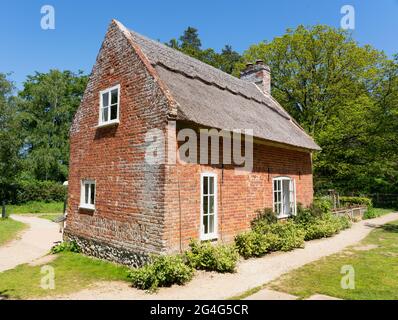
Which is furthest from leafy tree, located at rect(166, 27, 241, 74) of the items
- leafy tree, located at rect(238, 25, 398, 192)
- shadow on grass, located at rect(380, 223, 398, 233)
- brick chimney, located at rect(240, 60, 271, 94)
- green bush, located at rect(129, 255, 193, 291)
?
→ green bush, located at rect(129, 255, 193, 291)

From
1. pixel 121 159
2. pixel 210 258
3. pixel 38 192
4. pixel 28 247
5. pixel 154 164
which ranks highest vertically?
pixel 121 159

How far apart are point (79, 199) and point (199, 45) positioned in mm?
43359

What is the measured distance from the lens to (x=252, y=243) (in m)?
9.98

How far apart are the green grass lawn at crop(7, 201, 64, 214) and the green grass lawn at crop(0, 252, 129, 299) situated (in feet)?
72.7

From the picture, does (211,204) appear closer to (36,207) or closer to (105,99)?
(105,99)

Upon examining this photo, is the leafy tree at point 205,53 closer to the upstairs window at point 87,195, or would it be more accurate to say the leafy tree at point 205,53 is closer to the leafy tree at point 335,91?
the leafy tree at point 335,91

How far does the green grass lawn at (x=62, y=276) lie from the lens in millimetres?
7273

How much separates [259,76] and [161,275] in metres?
14.7

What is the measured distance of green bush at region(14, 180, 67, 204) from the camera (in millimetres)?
30438

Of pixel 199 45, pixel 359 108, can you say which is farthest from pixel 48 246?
pixel 199 45

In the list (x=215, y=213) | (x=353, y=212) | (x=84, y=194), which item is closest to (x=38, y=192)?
(x=84, y=194)

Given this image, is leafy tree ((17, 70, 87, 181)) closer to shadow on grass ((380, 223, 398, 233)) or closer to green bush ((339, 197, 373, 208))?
green bush ((339, 197, 373, 208))

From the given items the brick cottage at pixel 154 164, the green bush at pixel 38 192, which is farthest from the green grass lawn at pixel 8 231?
the green bush at pixel 38 192
